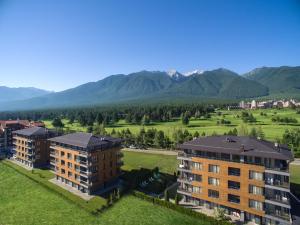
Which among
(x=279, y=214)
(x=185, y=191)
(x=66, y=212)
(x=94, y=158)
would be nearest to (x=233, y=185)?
(x=279, y=214)

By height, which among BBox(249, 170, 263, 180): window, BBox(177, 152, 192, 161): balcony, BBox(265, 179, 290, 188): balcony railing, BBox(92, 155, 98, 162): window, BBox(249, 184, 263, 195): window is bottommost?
BBox(249, 184, 263, 195): window

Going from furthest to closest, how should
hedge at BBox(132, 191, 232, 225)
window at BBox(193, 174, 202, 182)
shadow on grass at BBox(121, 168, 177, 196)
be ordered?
shadow on grass at BBox(121, 168, 177, 196), window at BBox(193, 174, 202, 182), hedge at BBox(132, 191, 232, 225)

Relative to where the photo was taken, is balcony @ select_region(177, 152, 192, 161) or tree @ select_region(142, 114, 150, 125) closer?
balcony @ select_region(177, 152, 192, 161)

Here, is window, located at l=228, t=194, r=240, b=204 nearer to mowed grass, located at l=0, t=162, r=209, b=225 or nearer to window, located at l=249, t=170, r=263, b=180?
window, located at l=249, t=170, r=263, b=180

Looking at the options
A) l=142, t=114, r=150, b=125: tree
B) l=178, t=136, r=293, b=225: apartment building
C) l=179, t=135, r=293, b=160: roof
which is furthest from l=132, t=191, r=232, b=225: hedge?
l=142, t=114, r=150, b=125: tree

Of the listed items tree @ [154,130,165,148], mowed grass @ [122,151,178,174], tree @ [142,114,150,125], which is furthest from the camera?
tree @ [142,114,150,125]

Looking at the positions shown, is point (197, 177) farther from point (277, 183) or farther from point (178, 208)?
point (277, 183)
